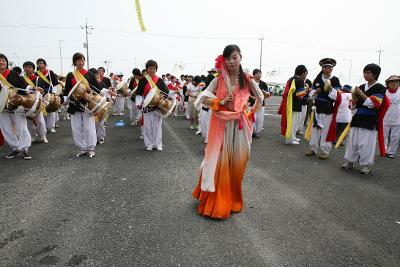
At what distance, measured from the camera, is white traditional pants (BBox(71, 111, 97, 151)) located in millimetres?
6617

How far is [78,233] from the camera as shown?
341 cm

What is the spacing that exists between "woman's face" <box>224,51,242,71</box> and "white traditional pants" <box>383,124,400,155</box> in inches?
244

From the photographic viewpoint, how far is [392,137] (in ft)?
26.3

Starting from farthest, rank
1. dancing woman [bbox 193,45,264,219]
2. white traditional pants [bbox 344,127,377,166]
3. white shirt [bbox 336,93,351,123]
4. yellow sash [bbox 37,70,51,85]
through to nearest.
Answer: white shirt [bbox 336,93,351,123]
yellow sash [bbox 37,70,51,85]
white traditional pants [bbox 344,127,377,166]
dancing woman [bbox 193,45,264,219]

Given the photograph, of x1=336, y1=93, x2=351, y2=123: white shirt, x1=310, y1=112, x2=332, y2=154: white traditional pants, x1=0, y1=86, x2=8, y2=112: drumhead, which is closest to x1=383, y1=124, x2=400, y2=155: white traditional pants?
x1=336, y1=93, x2=351, y2=123: white shirt

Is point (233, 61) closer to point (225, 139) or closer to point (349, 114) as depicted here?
point (225, 139)

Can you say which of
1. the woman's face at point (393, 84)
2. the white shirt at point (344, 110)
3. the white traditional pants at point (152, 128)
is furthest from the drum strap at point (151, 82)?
the woman's face at point (393, 84)

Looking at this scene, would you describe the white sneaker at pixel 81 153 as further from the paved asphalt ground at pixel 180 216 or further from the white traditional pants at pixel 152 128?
the white traditional pants at pixel 152 128

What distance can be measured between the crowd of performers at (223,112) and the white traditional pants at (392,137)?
0.02m

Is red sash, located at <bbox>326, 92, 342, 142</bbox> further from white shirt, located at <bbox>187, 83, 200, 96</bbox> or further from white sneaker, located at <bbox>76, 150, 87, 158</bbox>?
white sneaker, located at <bbox>76, 150, 87, 158</bbox>

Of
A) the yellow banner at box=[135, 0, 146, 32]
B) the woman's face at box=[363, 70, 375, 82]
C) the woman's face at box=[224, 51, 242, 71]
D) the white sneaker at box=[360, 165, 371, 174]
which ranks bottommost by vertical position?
the white sneaker at box=[360, 165, 371, 174]

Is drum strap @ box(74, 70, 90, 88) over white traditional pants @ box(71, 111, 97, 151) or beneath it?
over

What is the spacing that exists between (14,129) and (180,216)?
5006 mm

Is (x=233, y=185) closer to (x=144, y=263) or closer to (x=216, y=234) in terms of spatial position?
(x=216, y=234)
